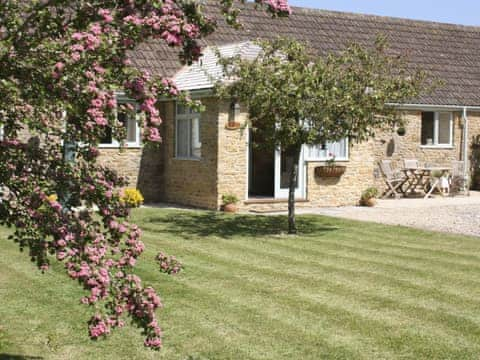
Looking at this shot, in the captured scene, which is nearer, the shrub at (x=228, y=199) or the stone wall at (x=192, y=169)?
the shrub at (x=228, y=199)

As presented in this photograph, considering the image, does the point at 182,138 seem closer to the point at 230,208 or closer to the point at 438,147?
the point at 230,208

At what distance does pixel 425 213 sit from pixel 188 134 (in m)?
6.66

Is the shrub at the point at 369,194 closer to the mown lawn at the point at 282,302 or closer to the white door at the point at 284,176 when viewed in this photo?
the white door at the point at 284,176

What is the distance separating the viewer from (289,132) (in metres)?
14.2

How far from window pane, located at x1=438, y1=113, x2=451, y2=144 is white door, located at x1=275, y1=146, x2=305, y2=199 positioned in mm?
7061

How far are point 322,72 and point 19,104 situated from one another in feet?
31.4

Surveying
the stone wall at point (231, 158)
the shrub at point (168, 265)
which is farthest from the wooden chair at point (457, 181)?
the shrub at point (168, 265)

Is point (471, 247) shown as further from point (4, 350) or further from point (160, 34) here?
point (160, 34)

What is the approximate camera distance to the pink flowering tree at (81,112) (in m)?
4.61

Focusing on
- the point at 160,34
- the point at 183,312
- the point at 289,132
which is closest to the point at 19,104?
the point at 160,34

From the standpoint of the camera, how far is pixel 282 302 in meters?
8.96

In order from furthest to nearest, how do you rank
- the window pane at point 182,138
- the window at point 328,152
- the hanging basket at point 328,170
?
the window pane at point 182,138 < the window at point 328,152 < the hanging basket at point 328,170

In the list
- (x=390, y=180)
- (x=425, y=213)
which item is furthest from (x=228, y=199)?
(x=390, y=180)

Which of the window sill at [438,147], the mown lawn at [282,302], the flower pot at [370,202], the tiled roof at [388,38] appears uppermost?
the tiled roof at [388,38]
